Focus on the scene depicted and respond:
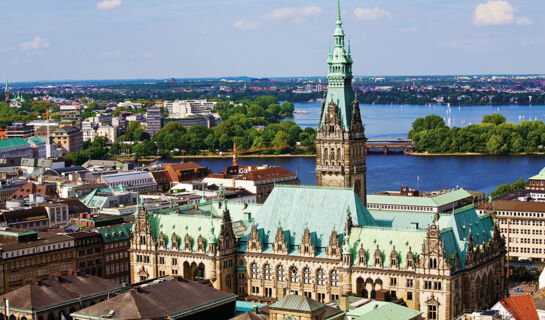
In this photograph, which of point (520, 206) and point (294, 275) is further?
point (520, 206)

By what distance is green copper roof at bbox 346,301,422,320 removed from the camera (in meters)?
59.2

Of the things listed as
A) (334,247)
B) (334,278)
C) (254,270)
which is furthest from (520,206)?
(254,270)

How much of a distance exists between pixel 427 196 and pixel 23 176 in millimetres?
65709

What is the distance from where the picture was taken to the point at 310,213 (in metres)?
72.9

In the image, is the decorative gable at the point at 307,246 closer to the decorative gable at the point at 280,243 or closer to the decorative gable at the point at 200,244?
the decorative gable at the point at 280,243

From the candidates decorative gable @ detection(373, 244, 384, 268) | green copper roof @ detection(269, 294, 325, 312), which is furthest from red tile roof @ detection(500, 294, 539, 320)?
green copper roof @ detection(269, 294, 325, 312)

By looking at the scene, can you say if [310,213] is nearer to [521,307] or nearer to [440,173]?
[521,307]

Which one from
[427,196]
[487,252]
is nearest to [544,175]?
[427,196]

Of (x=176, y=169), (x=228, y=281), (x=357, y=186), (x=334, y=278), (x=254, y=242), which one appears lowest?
(x=176, y=169)

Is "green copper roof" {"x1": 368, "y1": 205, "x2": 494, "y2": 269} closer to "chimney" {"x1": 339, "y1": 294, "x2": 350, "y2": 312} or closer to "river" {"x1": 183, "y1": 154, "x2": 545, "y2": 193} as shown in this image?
"chimney" {"x1": 339, "y1": 294, "x2": 350, "y2": 312}

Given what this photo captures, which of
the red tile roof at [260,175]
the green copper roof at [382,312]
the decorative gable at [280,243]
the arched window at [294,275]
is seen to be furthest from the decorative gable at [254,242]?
the red tile roof at [260,175]

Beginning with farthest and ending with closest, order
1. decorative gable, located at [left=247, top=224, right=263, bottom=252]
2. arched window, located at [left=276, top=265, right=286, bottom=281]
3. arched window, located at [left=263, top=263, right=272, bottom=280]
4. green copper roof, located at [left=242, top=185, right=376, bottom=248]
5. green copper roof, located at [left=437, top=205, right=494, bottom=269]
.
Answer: decorative gable, located at [left=247, top=224, right=263, bottom=252]
arched window, located at [left=263, top=263, right=272, bottom=280]
arched window, located at [left=276, top=265, right=286, bottom=281]
green copper roof, located at [left=242, top=185, right=376, bottom=248]
green copper roof, located at [left=437, top=205, right=494, bottom=269]

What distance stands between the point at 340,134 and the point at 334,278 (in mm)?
14202

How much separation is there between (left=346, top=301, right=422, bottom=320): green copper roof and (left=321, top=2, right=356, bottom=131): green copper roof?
20.7 metres
